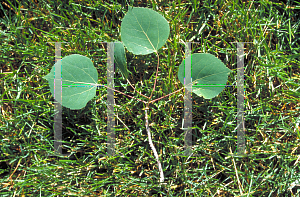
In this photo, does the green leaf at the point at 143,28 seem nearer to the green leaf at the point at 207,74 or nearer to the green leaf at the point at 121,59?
the green leaf at the point at 121,59

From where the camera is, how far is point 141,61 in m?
0.91

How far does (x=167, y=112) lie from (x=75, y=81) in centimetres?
37

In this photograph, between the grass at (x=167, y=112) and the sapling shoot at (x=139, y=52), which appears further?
the grass at (x=167, y=112)

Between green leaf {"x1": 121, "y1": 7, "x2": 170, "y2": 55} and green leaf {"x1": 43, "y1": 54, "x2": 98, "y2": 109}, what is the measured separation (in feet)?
0.58

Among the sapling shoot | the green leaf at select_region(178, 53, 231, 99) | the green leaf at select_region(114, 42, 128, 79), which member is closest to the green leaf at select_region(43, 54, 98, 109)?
the sapling shoot

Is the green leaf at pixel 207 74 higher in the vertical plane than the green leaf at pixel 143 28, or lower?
lower

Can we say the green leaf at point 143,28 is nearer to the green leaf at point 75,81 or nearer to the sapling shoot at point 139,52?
the sapling shoot at point 139,52

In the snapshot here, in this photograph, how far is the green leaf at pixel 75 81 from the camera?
31.6 inches

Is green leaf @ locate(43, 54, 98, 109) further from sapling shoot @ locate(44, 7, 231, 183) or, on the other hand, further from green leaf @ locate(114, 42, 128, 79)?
green leaf @ locate(114, 42, 128, 79)

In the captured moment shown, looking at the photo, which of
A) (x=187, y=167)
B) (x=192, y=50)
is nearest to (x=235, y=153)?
(x=187, y=167)

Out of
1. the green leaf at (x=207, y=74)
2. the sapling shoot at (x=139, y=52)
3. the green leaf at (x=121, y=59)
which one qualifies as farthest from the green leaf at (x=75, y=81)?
the green leaf at (x=207, y=74)

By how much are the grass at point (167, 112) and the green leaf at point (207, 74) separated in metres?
0.08

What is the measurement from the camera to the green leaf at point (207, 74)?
792 mm

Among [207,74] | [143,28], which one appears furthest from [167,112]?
[143,28]
